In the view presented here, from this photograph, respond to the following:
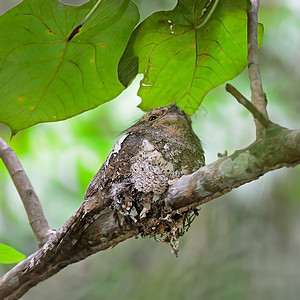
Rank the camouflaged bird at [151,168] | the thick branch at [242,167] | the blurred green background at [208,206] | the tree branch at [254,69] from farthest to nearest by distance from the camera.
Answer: the blurred green background at [208,206] < the camouflaged bird at [151,168] < the tree branch at [254,69] < the thick branch at [242,167]

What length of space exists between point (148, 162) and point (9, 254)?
623mm

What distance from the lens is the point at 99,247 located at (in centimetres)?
161

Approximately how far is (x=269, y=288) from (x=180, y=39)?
4.45ft

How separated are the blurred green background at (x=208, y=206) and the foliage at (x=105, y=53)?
1.27 ft

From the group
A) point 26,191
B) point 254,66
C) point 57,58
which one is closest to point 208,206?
point 26,191

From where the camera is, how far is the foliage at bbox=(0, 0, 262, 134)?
5.32ft

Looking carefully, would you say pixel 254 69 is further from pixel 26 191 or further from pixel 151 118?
pixel 26 191

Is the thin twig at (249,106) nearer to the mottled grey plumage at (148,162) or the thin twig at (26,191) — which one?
the mottled grey plumage at (148,162)

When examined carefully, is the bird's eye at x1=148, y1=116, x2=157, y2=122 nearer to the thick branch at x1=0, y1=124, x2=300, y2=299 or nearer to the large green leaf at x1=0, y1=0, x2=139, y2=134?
the large green leaf at x1=0, y1=0, x2=139, y2=134

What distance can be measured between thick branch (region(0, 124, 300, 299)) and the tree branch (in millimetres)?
68

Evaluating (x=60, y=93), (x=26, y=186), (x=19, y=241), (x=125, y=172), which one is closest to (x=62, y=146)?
(x=19, y=241)

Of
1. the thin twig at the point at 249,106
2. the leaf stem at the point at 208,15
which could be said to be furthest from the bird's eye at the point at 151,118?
the thin twig at the point at 249,106

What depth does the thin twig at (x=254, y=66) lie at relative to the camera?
1.19 metres

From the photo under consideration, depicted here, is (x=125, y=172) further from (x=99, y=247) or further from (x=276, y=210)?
(x=276, y=210)
